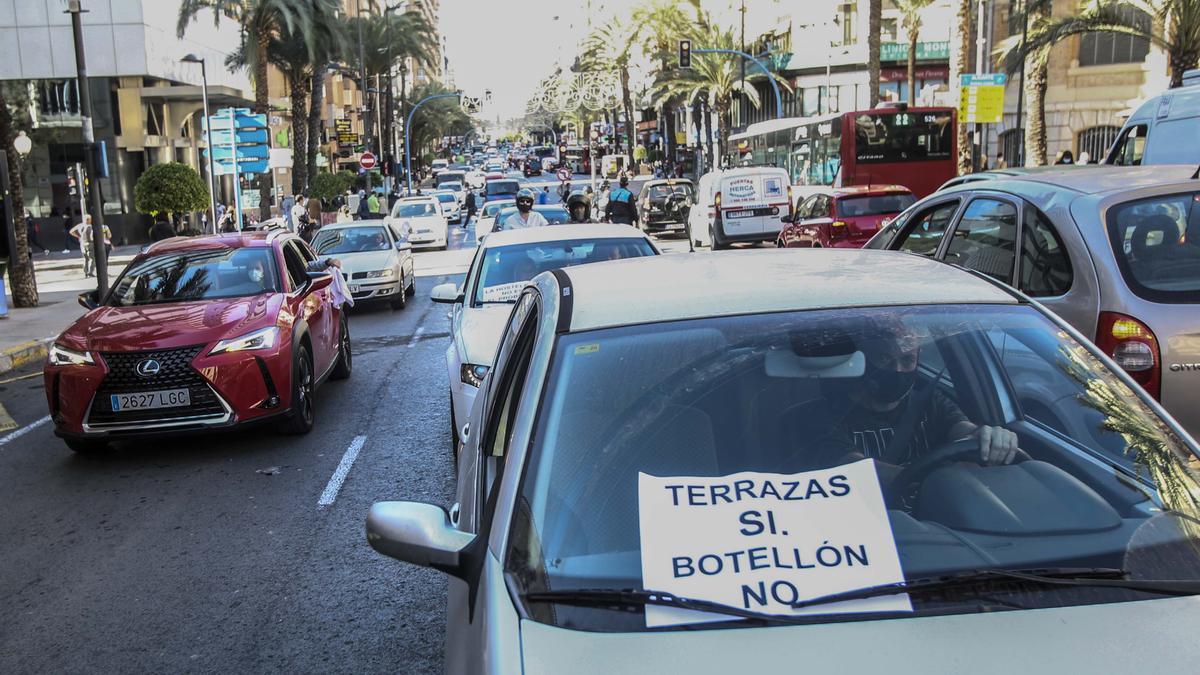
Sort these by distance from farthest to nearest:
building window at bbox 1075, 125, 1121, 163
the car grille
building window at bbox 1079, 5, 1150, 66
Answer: building window at bbox 1075, 125, 1121, 163 → building window at bbox 1079, 5, 1150, 66 → the car grille

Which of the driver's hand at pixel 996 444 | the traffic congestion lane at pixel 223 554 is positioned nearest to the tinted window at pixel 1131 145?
the traffic congestion lane at pixel 223 554

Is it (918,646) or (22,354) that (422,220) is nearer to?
(22,354)

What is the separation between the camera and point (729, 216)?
2606 cm

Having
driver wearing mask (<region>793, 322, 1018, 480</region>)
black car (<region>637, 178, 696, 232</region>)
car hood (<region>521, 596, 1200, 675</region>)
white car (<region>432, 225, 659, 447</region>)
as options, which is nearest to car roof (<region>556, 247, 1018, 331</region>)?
driver wearing mask (<region>793, 322, 1018, 480</region>)

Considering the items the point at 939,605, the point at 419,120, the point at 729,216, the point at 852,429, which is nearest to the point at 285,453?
the point at 852,429

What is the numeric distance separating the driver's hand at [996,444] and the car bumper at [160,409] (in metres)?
6.64

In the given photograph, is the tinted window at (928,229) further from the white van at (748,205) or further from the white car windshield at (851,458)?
the white van at (748,205)

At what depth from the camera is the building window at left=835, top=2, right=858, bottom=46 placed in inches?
2576

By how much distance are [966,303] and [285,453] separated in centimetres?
682

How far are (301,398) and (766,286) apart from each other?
22.3 ft

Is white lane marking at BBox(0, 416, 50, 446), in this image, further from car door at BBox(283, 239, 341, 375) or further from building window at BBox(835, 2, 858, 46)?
building window at BBox(835, 2, 858, 46)

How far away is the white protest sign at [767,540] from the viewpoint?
2.31m

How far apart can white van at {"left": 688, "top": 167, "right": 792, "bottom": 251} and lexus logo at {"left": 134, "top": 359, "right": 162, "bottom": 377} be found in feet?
61.5

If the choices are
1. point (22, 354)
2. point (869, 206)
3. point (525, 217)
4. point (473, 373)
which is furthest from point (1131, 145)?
point (22, 354)
